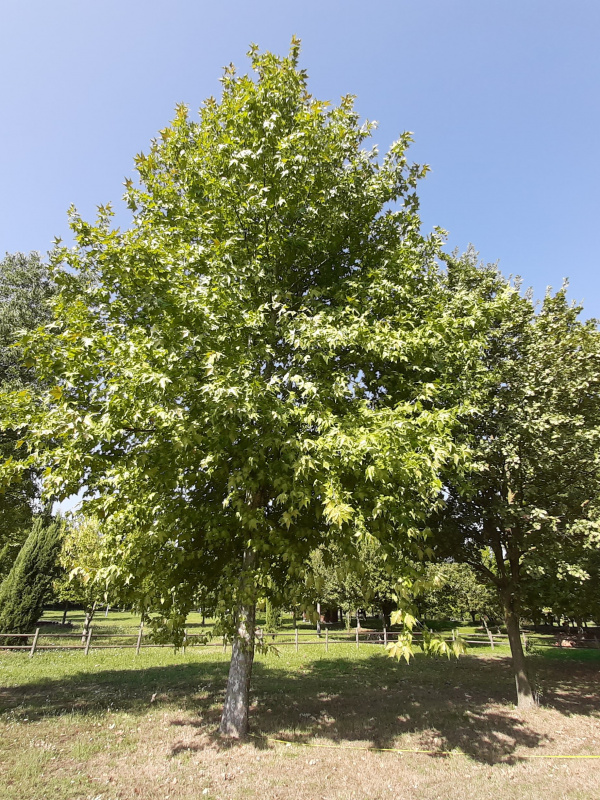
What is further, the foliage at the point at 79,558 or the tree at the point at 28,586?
the foliage at the point at 79,558

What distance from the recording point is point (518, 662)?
11945mm

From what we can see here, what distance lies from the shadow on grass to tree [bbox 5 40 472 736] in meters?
2.56

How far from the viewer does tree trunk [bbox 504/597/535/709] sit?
1148cm

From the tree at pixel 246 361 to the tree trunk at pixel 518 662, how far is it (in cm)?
760

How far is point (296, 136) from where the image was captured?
23.0 ft

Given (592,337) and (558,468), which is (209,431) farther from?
(592,337)

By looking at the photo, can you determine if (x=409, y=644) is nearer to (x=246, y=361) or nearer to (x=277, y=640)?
(x=246, y=361)

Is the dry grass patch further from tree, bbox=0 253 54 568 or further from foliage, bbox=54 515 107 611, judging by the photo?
foliage, bbox=54 515 107 611

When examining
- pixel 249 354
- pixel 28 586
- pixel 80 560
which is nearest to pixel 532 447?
pixel 249 354

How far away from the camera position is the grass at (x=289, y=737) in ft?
20.0

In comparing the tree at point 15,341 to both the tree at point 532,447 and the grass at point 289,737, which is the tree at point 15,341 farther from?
the tree at point 532,447

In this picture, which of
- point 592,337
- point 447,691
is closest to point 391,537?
point 592,337

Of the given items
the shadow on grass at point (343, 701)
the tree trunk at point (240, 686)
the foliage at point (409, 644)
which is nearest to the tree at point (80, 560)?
the shadow on grass at point (343, 701)

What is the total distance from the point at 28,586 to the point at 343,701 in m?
18.0
